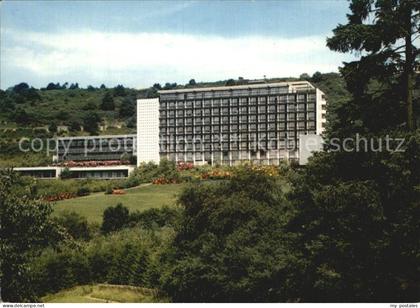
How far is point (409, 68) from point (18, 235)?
1244cm

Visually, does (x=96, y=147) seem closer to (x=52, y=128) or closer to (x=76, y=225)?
(x=52, y=128)

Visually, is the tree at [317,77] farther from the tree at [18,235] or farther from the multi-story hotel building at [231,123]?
the tree at [18,235]

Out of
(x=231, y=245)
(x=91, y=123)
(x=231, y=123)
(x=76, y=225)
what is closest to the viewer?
(x=231, y=245)

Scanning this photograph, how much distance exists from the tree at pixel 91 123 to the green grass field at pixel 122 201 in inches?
2331

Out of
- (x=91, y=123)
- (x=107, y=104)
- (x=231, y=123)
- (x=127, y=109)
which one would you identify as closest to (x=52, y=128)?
(x=91, y=123)

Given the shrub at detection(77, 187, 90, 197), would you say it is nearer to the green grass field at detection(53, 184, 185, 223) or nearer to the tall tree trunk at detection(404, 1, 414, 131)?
the green grass field at detection(53, 184, 185, 223)

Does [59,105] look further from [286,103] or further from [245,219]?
[245,219]

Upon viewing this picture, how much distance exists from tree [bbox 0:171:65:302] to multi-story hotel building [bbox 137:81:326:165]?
221ft

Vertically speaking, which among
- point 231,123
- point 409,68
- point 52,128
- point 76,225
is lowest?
point 76,225

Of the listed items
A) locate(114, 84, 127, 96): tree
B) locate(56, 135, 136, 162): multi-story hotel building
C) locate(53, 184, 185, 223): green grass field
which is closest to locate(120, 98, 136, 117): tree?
locate(114, 84, 127, 96): tree

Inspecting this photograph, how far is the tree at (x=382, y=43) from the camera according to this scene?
1709 cm

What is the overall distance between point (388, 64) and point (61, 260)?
20.5 m

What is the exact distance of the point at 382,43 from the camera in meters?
17.7

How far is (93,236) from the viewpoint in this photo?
38594mm
